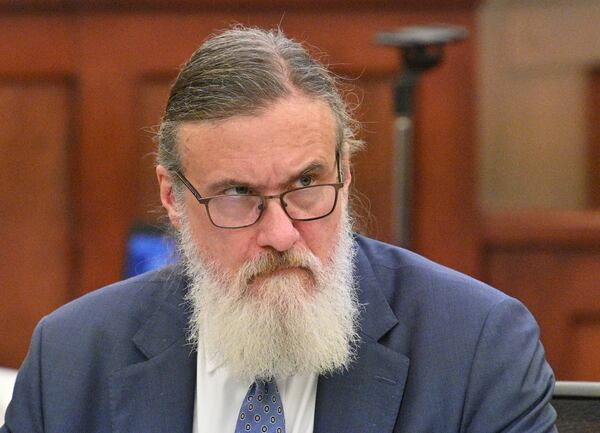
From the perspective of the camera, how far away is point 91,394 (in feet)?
8.48

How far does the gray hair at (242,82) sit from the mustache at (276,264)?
0.26 metres

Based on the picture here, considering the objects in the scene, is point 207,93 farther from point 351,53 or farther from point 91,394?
point 351,53

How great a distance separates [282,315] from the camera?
242 centimetres

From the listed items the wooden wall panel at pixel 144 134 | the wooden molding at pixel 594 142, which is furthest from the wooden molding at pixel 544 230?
the wooden wall panel at pixel 144 134

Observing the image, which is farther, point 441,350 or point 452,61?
point 452,61

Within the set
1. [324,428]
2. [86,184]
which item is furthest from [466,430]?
[86,184]

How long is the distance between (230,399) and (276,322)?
0.23 meters

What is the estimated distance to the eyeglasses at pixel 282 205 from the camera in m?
2.37

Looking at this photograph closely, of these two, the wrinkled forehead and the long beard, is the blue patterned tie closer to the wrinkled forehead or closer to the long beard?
the long beard

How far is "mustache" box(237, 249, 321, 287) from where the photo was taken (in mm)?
2359

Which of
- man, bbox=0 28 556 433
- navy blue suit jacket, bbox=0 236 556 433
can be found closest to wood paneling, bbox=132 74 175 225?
navy blue suit jacket, bbox=0 236 556 433

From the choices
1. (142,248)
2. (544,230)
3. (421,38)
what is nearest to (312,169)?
(421,38)

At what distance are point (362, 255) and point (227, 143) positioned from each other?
48cm

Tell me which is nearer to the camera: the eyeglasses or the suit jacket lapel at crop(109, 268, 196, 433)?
the eyeglasses
